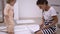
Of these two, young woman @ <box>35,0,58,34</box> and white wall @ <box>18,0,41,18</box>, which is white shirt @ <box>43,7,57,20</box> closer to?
young woman @ <box>35,0,58,34</box>

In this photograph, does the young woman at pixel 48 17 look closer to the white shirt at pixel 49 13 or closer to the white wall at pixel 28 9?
the white shirt at pixel 49 13

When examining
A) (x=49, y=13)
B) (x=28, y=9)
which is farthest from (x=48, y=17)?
(x=28, y=9)

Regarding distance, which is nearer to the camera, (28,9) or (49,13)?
(49,13)

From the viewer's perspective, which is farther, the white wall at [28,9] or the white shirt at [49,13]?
the white wall at [28,9]

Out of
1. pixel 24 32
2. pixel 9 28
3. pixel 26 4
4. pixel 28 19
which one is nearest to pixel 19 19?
pixel 28 19

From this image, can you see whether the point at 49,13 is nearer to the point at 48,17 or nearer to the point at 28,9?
the point at 48,17

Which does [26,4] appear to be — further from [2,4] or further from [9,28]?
[9,28]

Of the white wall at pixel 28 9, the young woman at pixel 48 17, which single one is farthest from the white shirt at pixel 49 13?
the white wall at pixel 28 9

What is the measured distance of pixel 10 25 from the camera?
5.99 feet

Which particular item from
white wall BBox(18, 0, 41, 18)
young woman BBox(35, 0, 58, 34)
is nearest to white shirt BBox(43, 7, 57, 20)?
young woman BBox(35, 0, 58, 34)

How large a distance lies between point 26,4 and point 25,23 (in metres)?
0.59

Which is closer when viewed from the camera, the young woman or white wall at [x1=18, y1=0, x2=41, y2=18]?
the young woman

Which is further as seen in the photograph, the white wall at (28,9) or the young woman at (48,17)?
the white wall at (28,9)

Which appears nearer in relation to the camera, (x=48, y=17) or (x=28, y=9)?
(x=48, y=17)
